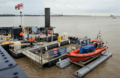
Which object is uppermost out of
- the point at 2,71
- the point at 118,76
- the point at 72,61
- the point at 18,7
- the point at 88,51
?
the point at 18,7

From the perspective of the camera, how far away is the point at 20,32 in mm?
16344

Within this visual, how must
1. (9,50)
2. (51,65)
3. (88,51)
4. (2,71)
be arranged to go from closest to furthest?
(2,71) < (51,65) < (88,51) < (9,50)

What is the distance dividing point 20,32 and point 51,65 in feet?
30.3

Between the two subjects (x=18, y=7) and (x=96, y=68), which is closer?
(x=96, y=68)

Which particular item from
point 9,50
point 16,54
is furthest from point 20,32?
point 16,54

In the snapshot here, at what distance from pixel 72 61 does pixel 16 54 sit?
673 cm

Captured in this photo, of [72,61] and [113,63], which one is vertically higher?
[72,61]

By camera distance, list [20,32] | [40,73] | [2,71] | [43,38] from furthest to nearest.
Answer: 1. [43,38]
2. [20,32]
3. [40,73]
4. [2,71]

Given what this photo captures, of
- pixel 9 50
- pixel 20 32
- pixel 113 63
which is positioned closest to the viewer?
pixel 113 63

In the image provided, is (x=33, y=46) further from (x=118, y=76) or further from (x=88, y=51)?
(x=118, y=76)

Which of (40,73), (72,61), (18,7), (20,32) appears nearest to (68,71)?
(72,61)

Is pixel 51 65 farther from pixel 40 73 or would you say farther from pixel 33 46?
pixel 33 46

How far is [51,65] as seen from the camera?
1030cm

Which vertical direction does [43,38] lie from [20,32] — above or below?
below
